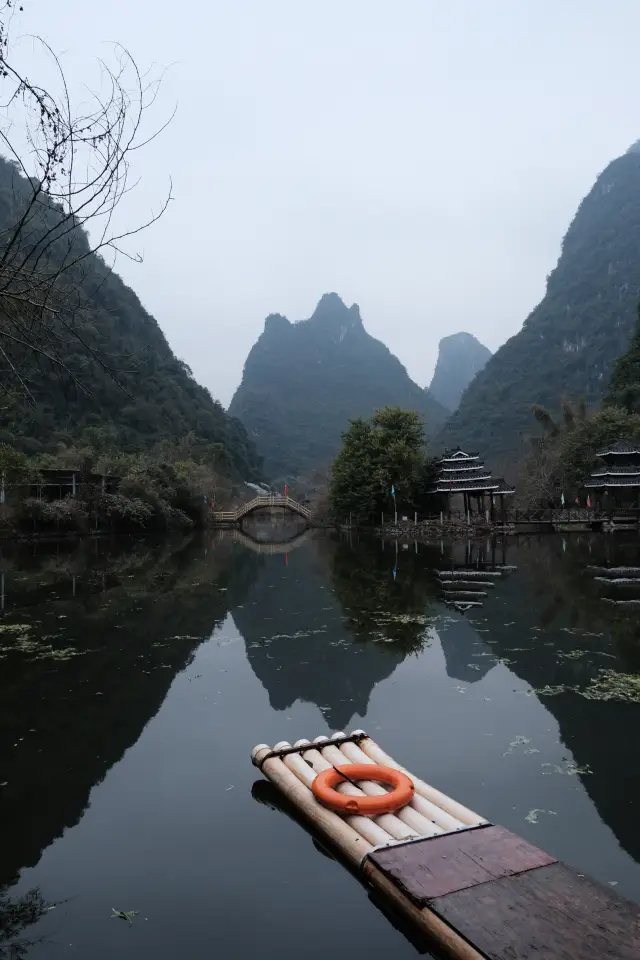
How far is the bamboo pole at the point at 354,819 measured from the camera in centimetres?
309

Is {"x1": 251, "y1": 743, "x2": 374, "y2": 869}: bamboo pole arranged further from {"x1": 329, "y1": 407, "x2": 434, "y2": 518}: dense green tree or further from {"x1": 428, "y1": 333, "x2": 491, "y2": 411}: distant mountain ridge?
{"x1": 428, "y1": 333, "x2": 491, "y2": 411}: distant mountain ridge

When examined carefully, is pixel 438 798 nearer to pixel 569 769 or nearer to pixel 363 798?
pixel 363 798

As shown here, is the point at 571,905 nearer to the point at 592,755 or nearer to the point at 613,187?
the point at 592,755

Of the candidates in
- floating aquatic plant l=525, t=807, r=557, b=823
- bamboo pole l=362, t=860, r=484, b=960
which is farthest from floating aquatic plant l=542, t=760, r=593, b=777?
bamboo pole l=362, t=860, r=484, b=960

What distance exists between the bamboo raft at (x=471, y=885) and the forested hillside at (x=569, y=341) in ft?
202

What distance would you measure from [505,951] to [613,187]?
106 metres

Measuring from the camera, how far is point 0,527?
24.8 meters

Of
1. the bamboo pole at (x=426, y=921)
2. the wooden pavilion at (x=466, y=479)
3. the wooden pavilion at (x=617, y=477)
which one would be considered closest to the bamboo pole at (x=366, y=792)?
the bamboo pole at (x=426, y=921)

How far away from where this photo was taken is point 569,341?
245 ft

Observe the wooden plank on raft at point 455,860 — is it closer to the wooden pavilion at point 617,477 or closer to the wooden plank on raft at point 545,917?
the wooden plank on raft at point 545,917

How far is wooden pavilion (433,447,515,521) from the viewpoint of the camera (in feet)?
101

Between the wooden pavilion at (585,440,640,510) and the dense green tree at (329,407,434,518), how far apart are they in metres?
8.31

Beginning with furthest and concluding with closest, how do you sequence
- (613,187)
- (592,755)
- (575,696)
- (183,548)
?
(613,187) → (183,548) → (575,696) → (592,755)

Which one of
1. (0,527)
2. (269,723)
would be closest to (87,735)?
(269,723)
